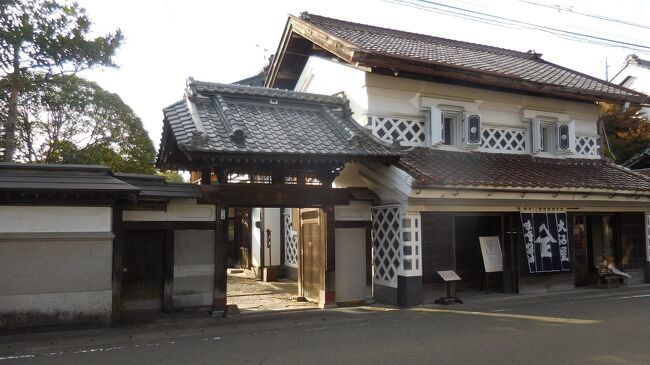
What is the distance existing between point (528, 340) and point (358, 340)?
295 cm

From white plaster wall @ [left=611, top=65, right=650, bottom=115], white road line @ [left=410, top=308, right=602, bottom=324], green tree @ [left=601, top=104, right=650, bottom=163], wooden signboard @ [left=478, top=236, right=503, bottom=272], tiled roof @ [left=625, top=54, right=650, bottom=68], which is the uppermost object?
tiled roof @ [left=625, top=54, right=650, bottom=68]

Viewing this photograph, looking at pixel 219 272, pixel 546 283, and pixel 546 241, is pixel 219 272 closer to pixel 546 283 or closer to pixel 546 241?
pixel 546 241

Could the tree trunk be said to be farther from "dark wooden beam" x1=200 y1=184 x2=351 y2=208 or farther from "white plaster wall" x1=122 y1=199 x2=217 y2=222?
"dark wooden beam" x1=200 y1=184 x2=351 y2=208

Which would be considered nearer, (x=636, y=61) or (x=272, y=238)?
(x=272, y=238)

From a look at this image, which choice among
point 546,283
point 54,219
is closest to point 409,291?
point 546,283

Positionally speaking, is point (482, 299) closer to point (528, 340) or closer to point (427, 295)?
point (427, 295)

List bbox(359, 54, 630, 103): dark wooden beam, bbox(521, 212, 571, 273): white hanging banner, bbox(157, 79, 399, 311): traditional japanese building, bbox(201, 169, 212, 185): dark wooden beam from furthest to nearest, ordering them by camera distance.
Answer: bbox(521, 212, 571, 273): white hanging banner → bbox(359, 54, 630, 103): dark wooden beam → bbox(201, 169, 212, 185): dark wooden beam → bbox(157, 79, 399, 311): traditional japanese building

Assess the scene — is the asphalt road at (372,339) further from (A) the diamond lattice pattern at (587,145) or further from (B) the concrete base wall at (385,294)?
(A) the diamond lattice pattern at (587,145)

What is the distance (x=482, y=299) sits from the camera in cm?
1274

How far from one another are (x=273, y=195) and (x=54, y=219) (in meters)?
4.43

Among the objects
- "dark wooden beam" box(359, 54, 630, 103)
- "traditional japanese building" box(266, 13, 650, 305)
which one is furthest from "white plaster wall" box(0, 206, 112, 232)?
"dark wooden beam" box(359, 54, 630, 103)

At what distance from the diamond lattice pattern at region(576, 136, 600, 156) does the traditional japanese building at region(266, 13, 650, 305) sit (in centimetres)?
5

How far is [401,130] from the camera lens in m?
13.4

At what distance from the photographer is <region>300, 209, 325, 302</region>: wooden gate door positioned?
11.9 m
